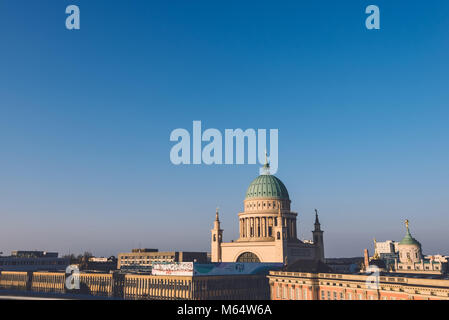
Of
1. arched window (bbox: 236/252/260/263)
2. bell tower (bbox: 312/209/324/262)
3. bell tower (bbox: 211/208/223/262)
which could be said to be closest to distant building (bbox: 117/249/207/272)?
bell tower (bbox: 211/208/223/262)

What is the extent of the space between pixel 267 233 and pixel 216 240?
832 inches

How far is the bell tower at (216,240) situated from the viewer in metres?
157

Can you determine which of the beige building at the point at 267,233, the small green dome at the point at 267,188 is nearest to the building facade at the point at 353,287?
the beige building at the point at 267,233

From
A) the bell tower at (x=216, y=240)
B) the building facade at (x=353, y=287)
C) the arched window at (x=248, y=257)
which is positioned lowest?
the building facade at (x=353, y=287)

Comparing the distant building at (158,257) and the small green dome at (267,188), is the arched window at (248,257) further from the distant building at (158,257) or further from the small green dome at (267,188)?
the distant building at (158,257)

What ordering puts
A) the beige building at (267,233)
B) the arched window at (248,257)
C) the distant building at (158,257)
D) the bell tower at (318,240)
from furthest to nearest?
the distant building at (158,257)
the bell tower at (318,240)
the arched window at (248,257)
the beige building at (267,233)

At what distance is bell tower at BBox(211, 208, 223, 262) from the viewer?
157 metres

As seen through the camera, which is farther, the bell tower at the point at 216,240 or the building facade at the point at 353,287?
the bell tower at the point at 216,240

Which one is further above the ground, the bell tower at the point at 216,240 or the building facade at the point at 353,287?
the bell tower at the point at 216,240

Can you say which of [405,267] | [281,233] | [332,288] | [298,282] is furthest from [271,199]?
[405,267]

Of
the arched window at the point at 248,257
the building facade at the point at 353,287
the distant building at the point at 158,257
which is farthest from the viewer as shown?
the distant building at the point at 158,257

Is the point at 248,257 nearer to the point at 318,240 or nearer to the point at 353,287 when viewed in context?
the point at 318,240

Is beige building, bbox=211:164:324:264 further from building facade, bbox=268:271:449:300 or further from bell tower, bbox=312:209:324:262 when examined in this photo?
building facade, bbox=268:271:449:300
